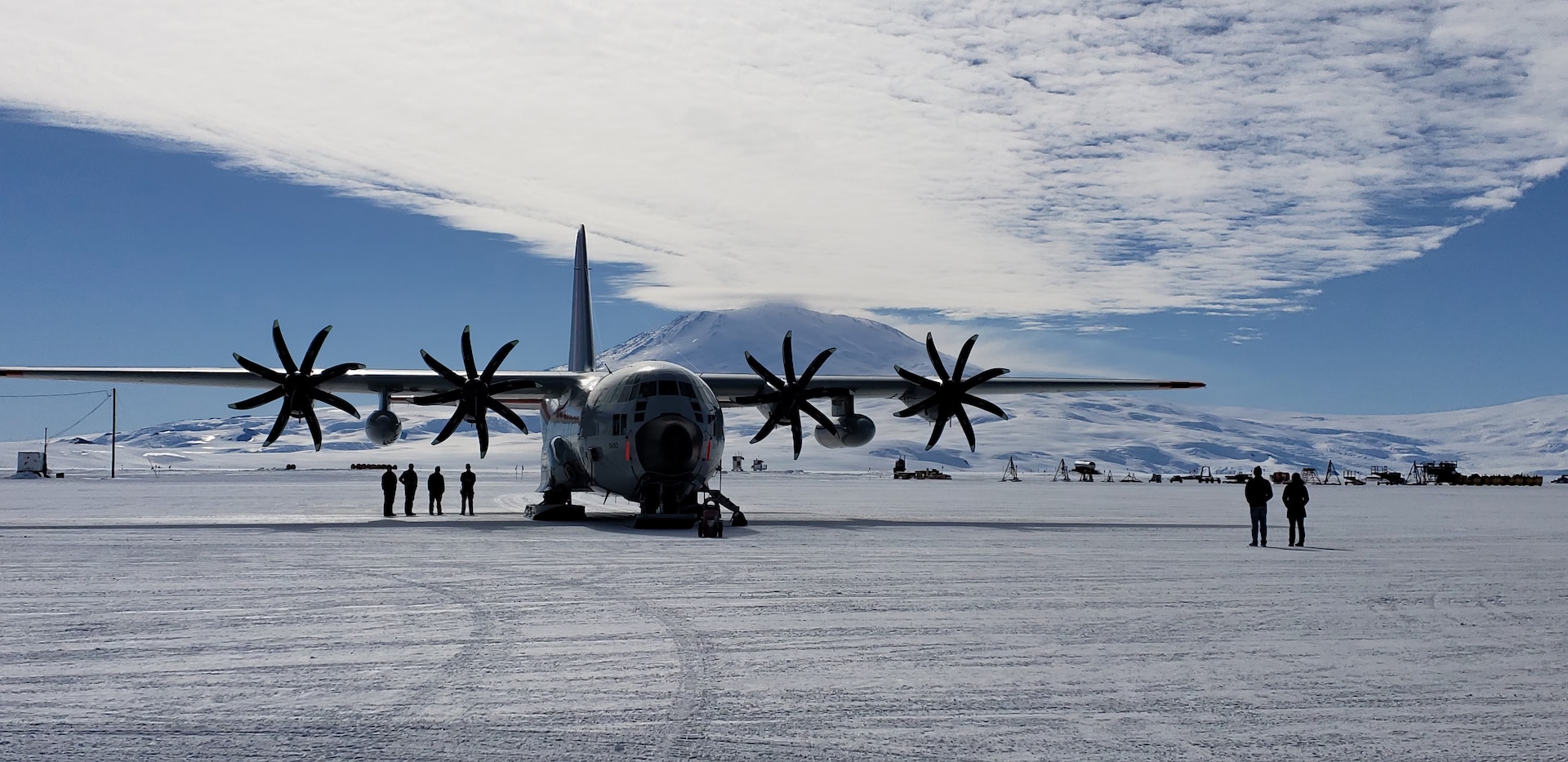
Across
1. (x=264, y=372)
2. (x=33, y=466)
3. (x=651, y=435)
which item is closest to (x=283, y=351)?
(x=264, y=372)

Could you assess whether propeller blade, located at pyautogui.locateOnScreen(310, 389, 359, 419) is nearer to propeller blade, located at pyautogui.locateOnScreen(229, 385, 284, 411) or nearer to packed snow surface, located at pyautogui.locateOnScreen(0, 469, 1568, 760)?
propeller blade, located at pyautogui.locateOnScreen(229, 385, 284, 411)

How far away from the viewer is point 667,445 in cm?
2834

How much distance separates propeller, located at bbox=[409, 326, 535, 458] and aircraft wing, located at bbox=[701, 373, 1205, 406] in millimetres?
6038

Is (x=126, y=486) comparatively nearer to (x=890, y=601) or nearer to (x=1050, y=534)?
(x=1050, y=534)

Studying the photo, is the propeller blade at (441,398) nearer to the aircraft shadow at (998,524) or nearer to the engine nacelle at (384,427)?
the engine nacelle at (384,427)

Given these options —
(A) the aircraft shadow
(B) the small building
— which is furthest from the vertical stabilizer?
(B) the small building

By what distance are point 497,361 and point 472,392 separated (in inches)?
56.6

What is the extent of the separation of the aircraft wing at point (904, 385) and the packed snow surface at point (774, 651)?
13626mm

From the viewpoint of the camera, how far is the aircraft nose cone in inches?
1116

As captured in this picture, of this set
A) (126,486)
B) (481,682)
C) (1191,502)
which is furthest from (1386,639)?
(126,486)

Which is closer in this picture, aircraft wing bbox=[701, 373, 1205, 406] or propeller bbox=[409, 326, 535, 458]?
propeller bbox=[409, 326, 535, 458]

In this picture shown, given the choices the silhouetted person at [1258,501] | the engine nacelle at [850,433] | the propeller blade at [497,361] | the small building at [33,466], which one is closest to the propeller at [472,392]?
the propeller blade at [497,361]

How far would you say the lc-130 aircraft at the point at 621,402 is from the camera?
29.0 meters

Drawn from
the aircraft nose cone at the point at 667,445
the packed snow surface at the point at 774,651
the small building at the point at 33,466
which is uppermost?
the aircraft nose cone at the point at 667,445
